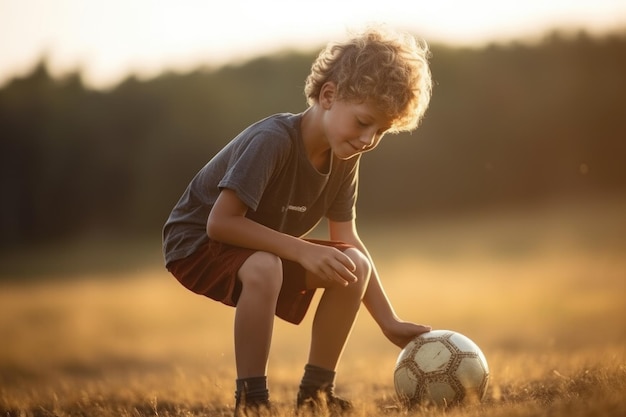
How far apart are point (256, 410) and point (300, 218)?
1.04 metres

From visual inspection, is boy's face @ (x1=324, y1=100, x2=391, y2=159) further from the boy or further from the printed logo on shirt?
the printed logo on shirt

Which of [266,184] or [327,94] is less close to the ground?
[327,94]

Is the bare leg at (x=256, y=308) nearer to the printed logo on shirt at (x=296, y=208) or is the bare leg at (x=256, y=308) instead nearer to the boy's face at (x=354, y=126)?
the printed logo on shirt at (x=296, y=208)

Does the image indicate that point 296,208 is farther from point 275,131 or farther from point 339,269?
point 339,269

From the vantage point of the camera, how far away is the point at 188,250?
434 cm

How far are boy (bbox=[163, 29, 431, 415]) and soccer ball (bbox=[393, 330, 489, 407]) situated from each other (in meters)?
0.18

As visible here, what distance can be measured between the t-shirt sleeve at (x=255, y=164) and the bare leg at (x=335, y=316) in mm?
570

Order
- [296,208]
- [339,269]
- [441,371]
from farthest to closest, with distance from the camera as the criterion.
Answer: [296,208]
[441,371]
[339,269]

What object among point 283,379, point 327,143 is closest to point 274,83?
point 283,379

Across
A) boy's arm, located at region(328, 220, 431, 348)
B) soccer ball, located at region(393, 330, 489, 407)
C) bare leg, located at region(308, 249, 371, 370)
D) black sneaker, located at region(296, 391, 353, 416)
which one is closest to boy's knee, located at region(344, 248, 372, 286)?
bare leg, located at region(308, 249, 371, 370)

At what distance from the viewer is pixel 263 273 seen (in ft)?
12.9

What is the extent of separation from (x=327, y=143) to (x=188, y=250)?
0.87m

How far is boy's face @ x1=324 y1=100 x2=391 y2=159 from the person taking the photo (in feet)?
13.6

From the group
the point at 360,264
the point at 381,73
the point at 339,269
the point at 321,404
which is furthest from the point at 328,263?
the point at 381,73
